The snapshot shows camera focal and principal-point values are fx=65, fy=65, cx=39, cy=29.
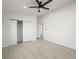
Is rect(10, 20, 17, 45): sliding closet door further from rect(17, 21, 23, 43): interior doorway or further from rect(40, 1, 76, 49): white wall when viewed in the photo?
→ rect(40, 1, 76, 49): white wall

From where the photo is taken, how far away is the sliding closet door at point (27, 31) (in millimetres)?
6640

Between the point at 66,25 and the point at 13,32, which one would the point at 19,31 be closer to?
the point at 13,32

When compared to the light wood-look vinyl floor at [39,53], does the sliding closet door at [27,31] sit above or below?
above

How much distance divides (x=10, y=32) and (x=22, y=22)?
1.56 m

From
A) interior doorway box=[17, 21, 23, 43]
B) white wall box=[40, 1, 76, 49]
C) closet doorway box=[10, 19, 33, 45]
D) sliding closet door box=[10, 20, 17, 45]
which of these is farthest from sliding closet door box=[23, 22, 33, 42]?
white wall box=[40, 1, 76, 49]

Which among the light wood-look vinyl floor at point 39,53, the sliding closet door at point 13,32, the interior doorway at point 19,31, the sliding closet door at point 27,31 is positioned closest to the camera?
the light wood-look vinyl floor at point 39,53

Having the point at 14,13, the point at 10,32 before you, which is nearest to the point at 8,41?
the point at 10,32

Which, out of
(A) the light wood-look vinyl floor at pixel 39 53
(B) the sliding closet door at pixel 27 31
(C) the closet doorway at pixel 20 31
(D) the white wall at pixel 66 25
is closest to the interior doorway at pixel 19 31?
(C) the closet doorway at pixel 20 31

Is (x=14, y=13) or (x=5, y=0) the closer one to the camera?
(x=5, y=0)

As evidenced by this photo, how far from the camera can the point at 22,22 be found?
6523 mm

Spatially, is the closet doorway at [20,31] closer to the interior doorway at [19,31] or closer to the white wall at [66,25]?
the interior doorway at [19,31]

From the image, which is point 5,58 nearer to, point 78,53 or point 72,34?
point 78,53

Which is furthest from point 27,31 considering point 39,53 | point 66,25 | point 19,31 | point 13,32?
point 66,25

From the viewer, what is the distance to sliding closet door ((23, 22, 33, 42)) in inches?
261
